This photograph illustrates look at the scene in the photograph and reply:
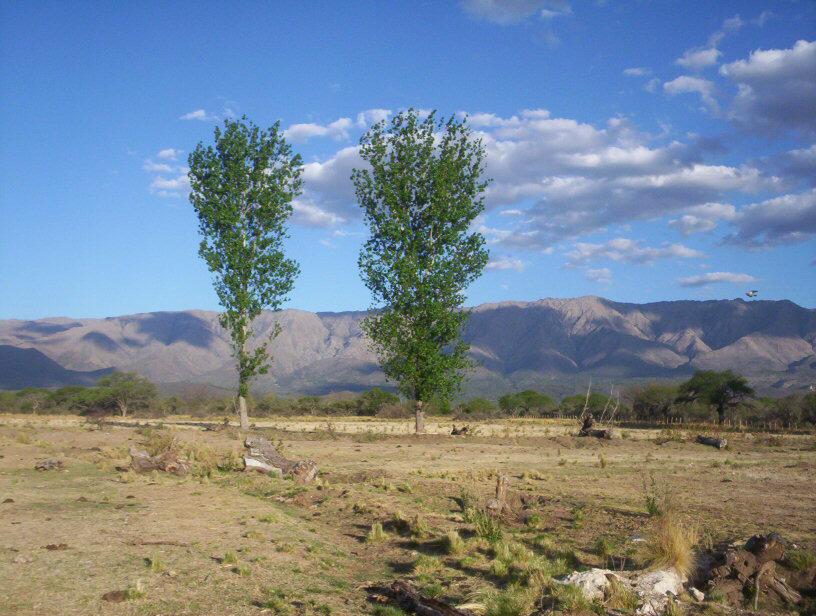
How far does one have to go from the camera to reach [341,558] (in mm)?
10797

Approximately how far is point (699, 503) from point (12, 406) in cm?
7232

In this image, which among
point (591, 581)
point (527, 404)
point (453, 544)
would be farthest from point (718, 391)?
point (591, 581)

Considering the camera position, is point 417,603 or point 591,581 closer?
point 417,603

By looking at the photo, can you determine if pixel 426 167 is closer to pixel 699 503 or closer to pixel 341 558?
pixel 699 503

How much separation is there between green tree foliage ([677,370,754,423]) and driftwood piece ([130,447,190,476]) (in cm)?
5175

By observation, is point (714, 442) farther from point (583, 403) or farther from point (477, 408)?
point (477, 408)

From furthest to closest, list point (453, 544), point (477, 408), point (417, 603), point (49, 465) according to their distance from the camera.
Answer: point (477, 408), point (49, 465), point (453, 544), point (417, 603)

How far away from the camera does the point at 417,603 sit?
301 inches

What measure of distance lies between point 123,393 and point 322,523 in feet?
198

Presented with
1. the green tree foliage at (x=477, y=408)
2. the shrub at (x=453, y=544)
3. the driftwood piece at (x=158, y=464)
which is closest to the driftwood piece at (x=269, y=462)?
the driftwood piece at (x=158, y=464)

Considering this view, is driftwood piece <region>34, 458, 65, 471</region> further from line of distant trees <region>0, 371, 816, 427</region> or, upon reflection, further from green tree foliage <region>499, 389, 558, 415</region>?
green tree foliage <region>499, 389, 558, 415</region>

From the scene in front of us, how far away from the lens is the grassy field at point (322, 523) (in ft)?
27.9

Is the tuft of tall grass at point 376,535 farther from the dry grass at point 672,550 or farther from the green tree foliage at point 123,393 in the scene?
the green tree foliage at point 123,393

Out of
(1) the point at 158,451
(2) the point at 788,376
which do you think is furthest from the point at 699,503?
(2) the point at 788,376
